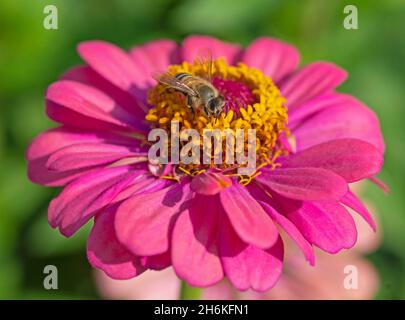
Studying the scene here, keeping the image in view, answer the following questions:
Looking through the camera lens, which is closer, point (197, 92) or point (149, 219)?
point (149, 219)

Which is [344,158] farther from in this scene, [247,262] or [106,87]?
[106,87]

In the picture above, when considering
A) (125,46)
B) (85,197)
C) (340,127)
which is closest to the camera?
(85,197)

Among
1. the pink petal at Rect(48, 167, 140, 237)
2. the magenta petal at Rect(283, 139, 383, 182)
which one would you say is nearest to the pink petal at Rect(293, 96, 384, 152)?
the magenta petal at Rect(283, 139, 383, 182)

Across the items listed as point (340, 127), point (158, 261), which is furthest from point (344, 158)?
point (158, 261)

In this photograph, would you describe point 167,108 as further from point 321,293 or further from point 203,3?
point 321,293

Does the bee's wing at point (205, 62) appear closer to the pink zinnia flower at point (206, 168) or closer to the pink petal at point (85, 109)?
the pink zinnia flower at point (206, 168)

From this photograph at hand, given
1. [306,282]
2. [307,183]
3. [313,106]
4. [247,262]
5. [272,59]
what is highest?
[272,59]
